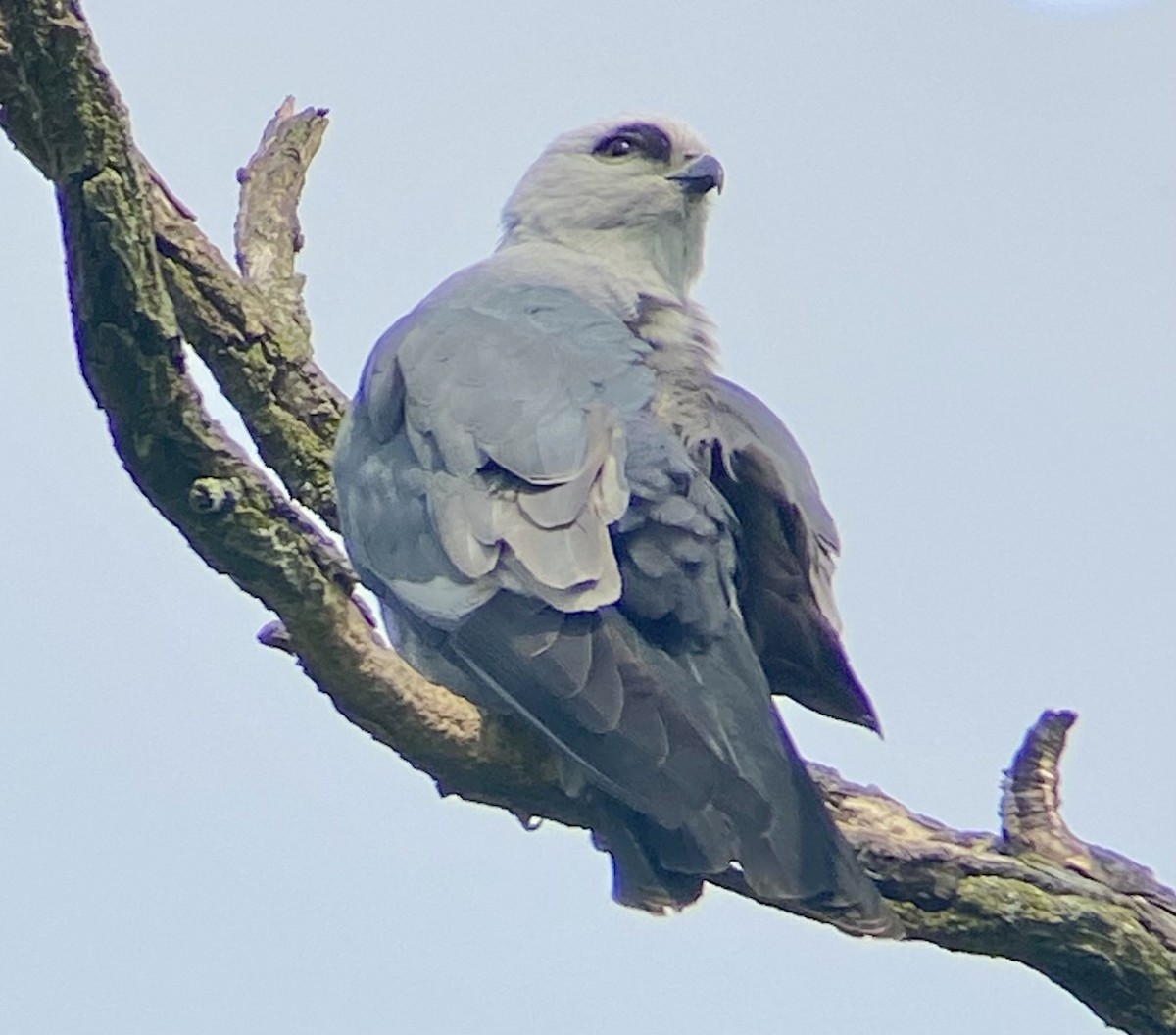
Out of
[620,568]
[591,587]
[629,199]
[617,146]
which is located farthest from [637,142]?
[591,587]

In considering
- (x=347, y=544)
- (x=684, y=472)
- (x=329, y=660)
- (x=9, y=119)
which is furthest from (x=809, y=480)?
(x=9, y=119)

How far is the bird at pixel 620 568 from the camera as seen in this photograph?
→ 128 inches

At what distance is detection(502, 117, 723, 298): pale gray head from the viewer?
5426 millimetres

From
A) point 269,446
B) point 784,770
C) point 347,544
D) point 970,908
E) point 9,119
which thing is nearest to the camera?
point 9,119

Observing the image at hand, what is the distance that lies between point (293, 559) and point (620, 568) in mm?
753

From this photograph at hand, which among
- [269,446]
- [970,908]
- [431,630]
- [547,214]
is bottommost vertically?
[970,908]

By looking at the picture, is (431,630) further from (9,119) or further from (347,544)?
(9,119)

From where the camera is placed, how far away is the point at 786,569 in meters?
3.85

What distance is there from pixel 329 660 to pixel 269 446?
5.72 ft

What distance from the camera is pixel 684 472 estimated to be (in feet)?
12.1

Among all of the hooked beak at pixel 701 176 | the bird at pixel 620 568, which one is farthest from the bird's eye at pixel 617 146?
the bird at pixel 620 568

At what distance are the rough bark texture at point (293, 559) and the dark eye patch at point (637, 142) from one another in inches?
54.3

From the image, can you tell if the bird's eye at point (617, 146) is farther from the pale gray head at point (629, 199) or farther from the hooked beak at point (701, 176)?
the hooked beak at point (701, 176)

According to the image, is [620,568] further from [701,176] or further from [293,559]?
[701,176]
